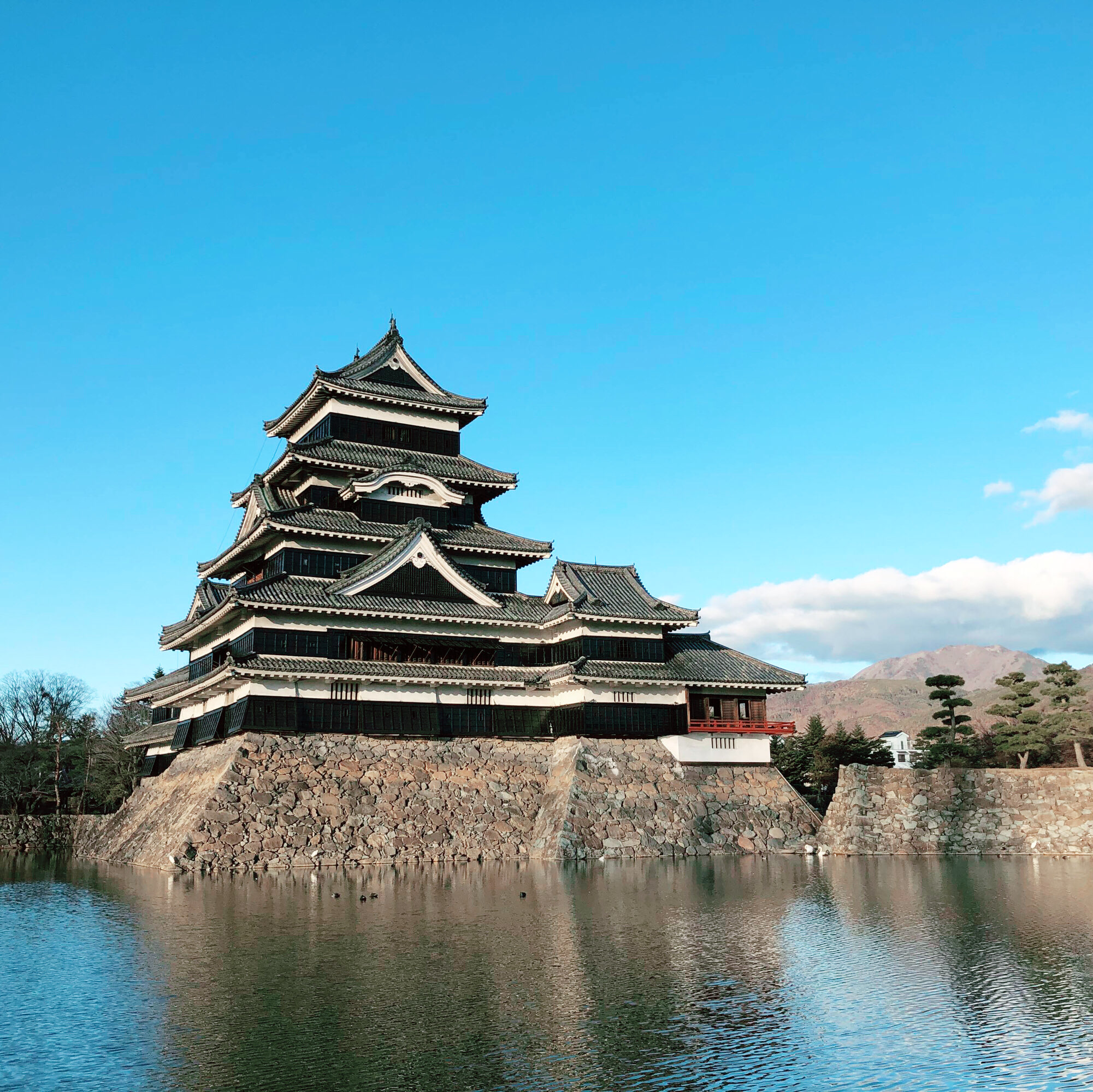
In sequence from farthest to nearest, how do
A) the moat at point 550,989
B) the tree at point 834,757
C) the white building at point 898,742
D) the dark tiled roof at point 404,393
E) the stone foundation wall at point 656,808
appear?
1. the white building at point 898,742
2. the tree at point 834,757
3. the dark tiled roof at point 404,393
4. the stone foundation wall at point 656,808
5. the moat at point 550,989

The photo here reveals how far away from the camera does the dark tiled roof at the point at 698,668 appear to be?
136ft

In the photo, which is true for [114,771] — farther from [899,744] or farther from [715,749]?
[899,744]

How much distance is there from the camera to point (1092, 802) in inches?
1558

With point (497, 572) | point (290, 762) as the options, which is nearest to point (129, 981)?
point (290, 762)

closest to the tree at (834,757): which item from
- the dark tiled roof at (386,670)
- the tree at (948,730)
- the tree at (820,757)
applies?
the tree at (820,757)

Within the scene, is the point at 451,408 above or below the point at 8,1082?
above

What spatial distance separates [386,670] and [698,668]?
43.8 ft

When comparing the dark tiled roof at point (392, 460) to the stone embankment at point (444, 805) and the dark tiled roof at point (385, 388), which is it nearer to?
the dark tiled roof at point (385, 388)

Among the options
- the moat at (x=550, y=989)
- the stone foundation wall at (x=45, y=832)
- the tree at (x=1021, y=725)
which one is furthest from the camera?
the stone foundation wall at (x=45, y=832)

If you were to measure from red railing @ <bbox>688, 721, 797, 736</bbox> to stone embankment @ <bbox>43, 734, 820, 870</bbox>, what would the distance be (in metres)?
1.57

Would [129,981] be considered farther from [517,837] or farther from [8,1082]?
[517,837]

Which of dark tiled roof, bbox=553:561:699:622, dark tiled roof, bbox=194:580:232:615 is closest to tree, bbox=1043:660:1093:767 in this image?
dark tiled roof, bbox=553:561:699:622

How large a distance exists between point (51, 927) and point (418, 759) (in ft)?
55.9

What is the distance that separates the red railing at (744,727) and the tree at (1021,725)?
38.3ft
